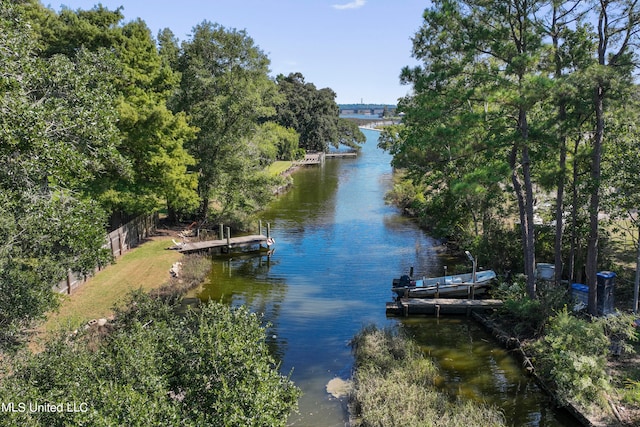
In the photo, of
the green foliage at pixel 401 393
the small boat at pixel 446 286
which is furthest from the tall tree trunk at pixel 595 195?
the green foliage at pixel 401 393

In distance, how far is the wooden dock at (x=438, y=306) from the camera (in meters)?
19.9

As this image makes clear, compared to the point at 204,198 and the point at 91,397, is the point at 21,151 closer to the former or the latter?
the point at 91,397

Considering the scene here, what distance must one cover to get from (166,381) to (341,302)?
564 inches

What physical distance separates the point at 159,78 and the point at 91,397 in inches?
882

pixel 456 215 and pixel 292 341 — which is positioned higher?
pixel 456 215

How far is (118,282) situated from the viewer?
828 inches

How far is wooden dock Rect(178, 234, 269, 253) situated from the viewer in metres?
27.7

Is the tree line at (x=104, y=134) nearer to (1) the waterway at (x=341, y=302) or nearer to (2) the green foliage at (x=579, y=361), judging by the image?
(1) the waterway at (x=341, y=302)

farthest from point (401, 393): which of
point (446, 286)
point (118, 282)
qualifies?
point (118, 282)

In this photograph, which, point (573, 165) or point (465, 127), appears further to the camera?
point (573, 165)

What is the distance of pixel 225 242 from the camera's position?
29.5 metres

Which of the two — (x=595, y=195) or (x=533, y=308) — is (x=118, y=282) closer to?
(x=533, y=308)

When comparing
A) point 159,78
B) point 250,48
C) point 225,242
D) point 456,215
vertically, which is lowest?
point 225,242

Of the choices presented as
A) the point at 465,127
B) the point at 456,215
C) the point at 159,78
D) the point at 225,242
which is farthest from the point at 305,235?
the point at 465,127
